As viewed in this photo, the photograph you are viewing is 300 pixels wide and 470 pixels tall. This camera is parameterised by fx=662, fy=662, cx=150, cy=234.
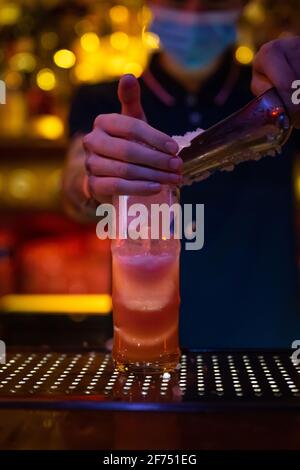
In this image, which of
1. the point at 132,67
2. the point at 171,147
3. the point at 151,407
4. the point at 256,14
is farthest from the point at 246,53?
the point at 151,407

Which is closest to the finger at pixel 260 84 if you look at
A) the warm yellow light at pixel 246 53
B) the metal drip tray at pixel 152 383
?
the metal drip tray at pixel 152 383

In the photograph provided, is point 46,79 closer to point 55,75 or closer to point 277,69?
point 55,75

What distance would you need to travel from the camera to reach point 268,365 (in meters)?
1.03

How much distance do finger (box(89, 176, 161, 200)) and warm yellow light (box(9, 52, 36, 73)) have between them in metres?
2.11

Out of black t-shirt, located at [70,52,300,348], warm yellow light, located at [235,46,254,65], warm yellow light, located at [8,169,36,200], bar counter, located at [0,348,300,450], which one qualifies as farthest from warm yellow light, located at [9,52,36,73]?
bar counter, located at [0,348,300,450]

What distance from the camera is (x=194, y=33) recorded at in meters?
1.73

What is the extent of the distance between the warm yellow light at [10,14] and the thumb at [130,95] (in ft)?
7.31

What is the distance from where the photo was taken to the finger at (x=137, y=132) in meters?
0.88

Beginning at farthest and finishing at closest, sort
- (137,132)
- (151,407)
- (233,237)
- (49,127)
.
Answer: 1. (49,127)
2. (233,237)
3. (137,132)
4. (151,407)

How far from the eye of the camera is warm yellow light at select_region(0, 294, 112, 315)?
9.11ft

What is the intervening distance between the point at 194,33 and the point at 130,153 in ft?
3.04
